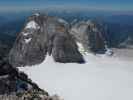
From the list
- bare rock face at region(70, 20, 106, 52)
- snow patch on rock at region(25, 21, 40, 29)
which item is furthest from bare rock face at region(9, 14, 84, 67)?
bare rock face at region(70, 20, 106, 52)

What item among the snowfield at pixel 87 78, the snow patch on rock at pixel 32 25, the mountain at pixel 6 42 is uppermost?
the snow patch on rock at pixel 32 25

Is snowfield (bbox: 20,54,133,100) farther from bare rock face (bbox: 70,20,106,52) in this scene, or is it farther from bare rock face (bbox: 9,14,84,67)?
bare rock face (bbox: 70,20,106,52)

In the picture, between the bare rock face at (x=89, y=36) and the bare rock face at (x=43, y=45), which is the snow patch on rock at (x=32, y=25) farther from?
the bare rock face at (x=89, y=36)

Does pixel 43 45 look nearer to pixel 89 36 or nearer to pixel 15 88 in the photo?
pixel 89 36

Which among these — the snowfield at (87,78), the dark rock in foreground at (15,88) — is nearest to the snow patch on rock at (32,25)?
the snowfield at (87,78)

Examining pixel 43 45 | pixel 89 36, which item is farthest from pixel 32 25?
pixel 89 36
